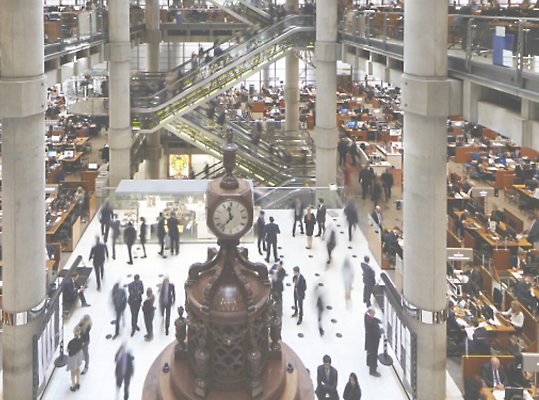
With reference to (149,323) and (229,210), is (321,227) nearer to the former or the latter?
(149,323)

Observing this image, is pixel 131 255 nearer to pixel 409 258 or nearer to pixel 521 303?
pixel 409 258

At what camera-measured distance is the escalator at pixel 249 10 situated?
26375 mm

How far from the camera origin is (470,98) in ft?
32.2

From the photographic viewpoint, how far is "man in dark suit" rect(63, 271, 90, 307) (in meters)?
13.4

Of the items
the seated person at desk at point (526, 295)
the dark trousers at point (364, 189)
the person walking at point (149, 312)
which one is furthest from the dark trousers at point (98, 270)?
the dark trousers at point (364, 189)

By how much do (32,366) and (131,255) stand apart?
6.20m

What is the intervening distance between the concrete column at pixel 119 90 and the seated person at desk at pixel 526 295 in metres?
15.0

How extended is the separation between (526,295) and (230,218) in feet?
37.6

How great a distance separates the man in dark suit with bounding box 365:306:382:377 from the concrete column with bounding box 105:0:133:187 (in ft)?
45.0

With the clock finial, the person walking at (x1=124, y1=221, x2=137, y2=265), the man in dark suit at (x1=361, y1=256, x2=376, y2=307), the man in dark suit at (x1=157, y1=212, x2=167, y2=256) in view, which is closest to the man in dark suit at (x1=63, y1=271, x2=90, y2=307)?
the person walking at (x1=124, y1=221, x2=137, y2=265)

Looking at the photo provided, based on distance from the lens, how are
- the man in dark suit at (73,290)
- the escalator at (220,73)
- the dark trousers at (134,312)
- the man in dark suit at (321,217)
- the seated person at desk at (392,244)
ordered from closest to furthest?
the dark trousers at (134,312) → the man in dark suit at (73,290) → the seated person at desk at (392,244) → the man in dark suit at (321,217) → the escalator at (220,73)

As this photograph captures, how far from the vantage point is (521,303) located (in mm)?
13422

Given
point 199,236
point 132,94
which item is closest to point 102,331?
point 199,236

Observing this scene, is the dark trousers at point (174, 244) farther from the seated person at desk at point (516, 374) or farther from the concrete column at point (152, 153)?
the concrete column at point (152, 153)
